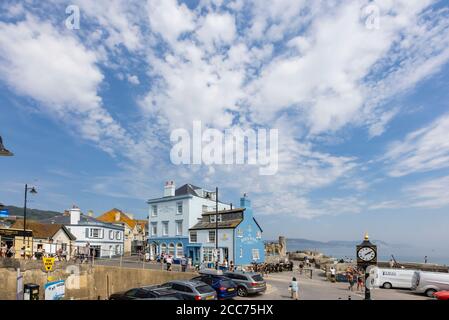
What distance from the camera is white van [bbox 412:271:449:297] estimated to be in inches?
932

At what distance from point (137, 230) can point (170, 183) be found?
30.3 meters

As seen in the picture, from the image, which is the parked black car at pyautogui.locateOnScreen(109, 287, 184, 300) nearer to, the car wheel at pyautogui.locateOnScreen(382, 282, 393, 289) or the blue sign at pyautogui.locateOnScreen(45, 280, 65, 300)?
the blue sign at pyautogui.locateOnScreen(45, 280, 65, 300)

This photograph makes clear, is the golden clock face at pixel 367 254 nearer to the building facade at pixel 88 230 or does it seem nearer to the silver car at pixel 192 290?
the silver car at pixel 192 290

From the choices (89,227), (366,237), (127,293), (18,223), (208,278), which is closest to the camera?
(127,293)

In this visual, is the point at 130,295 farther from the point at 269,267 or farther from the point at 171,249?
the point at 171,249

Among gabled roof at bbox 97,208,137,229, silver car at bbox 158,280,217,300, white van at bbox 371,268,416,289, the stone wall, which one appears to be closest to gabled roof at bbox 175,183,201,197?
the stone wall

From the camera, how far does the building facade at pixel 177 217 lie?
51.8m

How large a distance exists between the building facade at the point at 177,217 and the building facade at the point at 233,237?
5.97ft

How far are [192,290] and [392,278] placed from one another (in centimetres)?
1816

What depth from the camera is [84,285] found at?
105 ft

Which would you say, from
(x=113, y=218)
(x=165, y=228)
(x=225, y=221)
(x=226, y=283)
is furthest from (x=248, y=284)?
(x=113, y=218)

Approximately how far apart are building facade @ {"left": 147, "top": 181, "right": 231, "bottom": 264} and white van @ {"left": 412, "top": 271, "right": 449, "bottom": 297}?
29.6 meters
